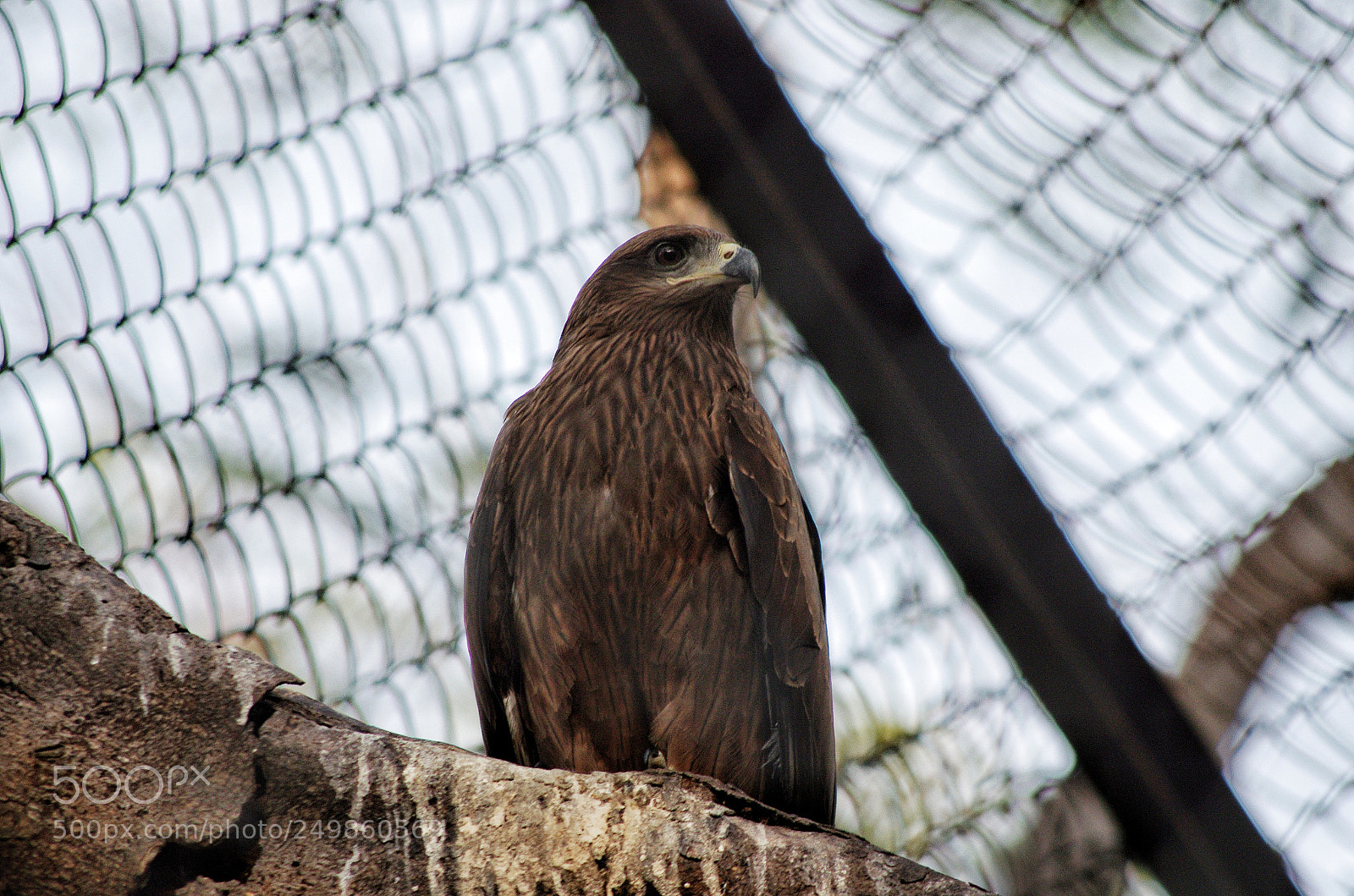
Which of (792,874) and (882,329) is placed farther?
(882,329)

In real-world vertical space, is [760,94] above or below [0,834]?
above

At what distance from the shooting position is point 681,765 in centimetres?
311

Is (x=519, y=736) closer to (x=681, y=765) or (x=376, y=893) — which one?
(x=681, y=765)

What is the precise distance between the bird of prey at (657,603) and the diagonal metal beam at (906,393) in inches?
16.0

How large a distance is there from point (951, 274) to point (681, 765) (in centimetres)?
155

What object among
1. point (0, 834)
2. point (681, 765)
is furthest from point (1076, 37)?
point (0, 834)

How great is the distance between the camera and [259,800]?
77.8 inches
